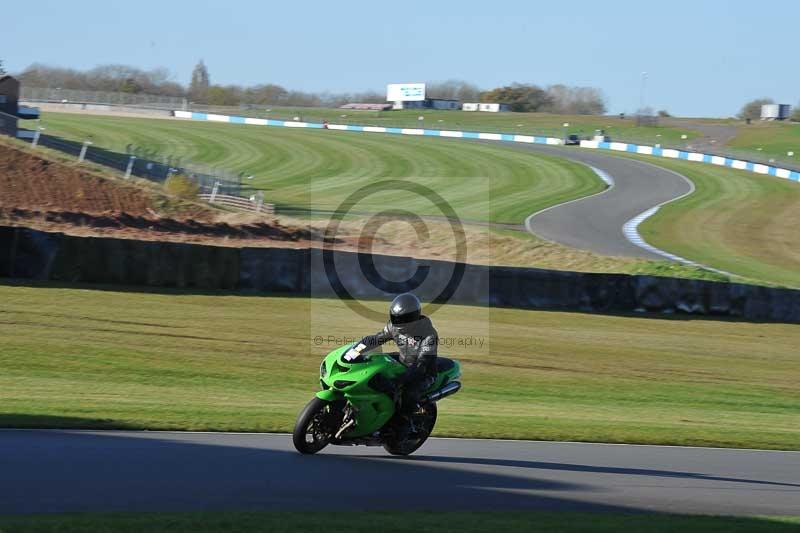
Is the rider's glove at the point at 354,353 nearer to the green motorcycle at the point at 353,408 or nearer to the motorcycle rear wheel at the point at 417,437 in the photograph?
the green motorcycle at the point at 353,408

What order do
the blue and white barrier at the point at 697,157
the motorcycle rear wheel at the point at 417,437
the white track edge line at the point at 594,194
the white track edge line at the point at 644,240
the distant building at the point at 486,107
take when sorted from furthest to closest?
1. the distant building at the point at 486,107
2. the blue and white barrier at the point at 697,157
3. the white track edge line at the point at 594,194
4. the white track edge line at the point at 644,240
5. the motorcycle rear wheel at the point at 417,437

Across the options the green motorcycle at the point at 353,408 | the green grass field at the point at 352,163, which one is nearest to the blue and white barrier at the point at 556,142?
the green grass field at the point at 352,163

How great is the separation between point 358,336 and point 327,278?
12.1 ft

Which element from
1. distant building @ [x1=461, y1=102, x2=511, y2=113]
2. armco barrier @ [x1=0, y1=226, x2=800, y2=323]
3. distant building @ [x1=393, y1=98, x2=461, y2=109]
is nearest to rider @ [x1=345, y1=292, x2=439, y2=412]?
armco barrier @ [x1=0, y1=226, x2=800, y2=323]

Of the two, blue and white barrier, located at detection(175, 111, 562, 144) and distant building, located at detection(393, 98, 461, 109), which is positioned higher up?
distant building, located at detection(393, 98, 461, 109)

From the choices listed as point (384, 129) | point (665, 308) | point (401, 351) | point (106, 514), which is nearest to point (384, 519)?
point (106, 514)

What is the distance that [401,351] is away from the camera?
10609 millimetres

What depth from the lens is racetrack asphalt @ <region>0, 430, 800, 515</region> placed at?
8266 millimetres

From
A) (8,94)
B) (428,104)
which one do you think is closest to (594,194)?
(8,94)

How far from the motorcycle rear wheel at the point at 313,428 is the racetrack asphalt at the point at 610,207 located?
32399 mm

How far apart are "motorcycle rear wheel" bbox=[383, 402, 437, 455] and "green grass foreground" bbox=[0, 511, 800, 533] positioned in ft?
7.55

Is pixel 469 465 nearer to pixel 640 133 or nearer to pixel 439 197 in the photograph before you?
pixel 439 197

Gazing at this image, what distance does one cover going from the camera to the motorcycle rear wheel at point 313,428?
9930 mm

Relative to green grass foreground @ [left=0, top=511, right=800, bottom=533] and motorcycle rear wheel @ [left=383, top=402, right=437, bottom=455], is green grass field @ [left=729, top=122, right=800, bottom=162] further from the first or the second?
green grass foreground @ [left=0, top=511, right=800, bottom=533]
